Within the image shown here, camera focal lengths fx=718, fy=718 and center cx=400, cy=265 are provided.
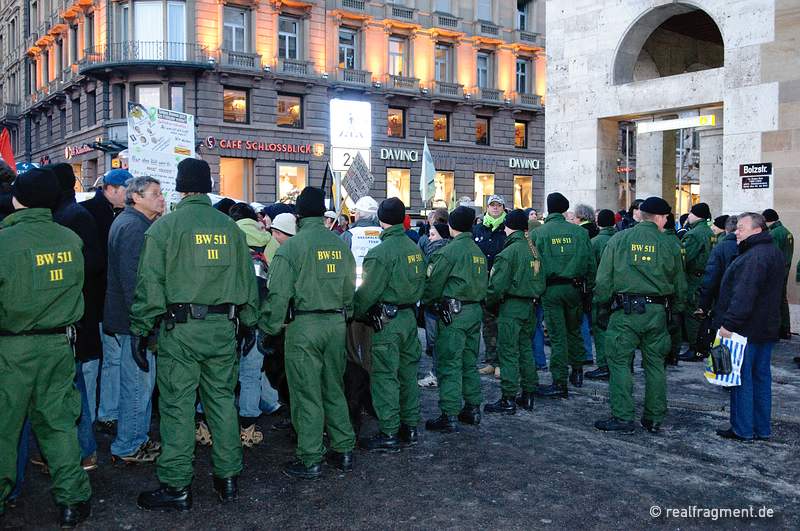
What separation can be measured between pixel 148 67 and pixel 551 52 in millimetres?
22229

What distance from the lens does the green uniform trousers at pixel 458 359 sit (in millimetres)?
6730

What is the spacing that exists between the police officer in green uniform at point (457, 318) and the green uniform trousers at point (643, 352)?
4.17 feet

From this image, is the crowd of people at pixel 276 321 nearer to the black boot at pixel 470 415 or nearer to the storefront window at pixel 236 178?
the black boot at pixel 470 415

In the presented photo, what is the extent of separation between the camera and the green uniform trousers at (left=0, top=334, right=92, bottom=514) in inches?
168

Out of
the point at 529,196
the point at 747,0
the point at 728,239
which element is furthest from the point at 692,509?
the point at 529,196

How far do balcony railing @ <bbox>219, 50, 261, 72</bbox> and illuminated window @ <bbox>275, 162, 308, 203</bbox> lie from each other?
4.35m

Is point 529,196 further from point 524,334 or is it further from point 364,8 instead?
point 524,334

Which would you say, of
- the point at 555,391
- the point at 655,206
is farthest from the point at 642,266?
the point at 555,391

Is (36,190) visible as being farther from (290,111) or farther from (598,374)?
(290,111)

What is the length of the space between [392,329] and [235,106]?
27670 mm

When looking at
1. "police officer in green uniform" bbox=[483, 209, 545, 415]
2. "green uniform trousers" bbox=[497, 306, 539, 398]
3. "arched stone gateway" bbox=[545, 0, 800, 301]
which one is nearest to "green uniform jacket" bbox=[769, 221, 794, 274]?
"arched stone gateway" bbox=[545, 0, 800, 301]

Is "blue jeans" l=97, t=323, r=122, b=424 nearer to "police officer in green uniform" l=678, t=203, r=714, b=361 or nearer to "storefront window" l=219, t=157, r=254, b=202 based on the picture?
"police officer in green uniform" l=678, t=203, r=714, b=361

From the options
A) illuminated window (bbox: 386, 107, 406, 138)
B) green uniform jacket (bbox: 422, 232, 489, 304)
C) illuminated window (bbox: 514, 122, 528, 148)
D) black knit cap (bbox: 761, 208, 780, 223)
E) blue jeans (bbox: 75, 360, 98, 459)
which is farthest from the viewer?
illuminated window (bbox: 514, 122, 528, 148)

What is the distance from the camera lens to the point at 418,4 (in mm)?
36750
